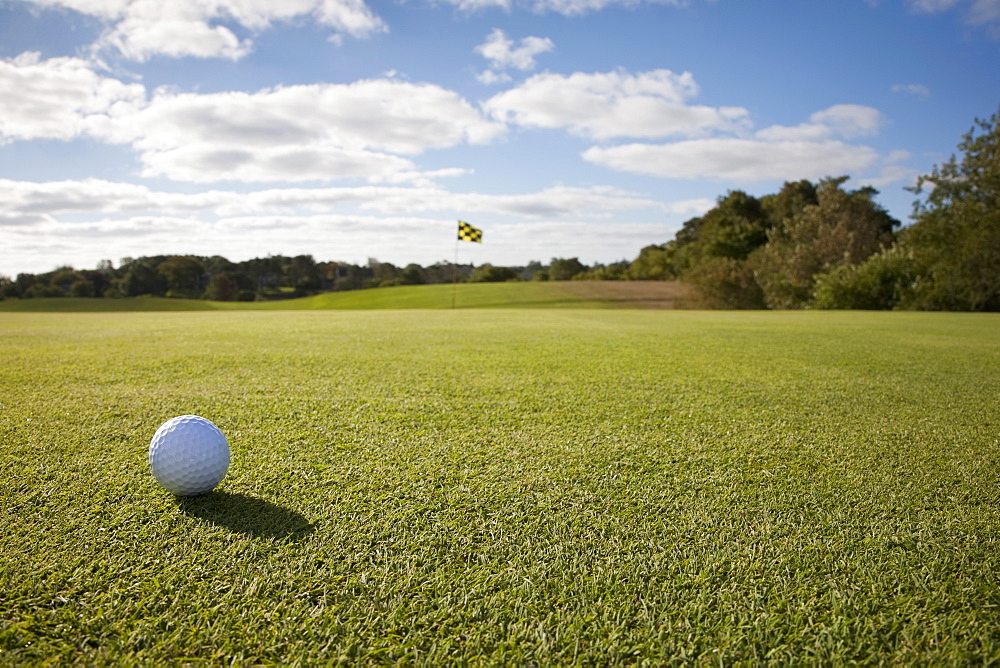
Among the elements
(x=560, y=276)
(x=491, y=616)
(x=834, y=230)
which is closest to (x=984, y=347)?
(x=491, y=616)

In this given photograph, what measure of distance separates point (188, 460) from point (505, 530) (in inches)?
44.3

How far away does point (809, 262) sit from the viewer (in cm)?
2833

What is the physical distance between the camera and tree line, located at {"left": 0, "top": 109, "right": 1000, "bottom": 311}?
20.6 m

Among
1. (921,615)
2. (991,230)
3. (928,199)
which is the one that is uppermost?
(928,199)

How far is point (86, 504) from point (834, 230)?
3312 centimetres

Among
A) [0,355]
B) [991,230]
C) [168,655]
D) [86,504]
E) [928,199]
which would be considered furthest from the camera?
[928,199]

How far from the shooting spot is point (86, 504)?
6.05 feet

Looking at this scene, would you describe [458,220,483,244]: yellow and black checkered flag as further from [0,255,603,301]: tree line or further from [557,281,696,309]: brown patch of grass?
[557,281,696,309]: brown patch of grass

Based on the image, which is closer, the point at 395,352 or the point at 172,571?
the point at 172,571

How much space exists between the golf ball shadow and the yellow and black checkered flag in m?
29.2

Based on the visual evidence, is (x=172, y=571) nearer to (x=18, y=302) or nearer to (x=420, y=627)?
(x=420, y=627)

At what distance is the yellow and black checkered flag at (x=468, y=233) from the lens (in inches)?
1206

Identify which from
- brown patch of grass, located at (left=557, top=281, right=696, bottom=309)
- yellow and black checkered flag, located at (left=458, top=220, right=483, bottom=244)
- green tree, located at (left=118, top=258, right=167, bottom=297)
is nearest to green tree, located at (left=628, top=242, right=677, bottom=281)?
brown patch of grass, located at (left=557, top=281, right=696, bottom=309)

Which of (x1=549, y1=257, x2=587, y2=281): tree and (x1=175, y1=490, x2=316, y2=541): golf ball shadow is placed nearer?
(x1=175, y1=490, x2=316, y2=541): golf ball shadow
